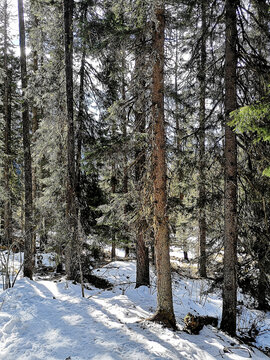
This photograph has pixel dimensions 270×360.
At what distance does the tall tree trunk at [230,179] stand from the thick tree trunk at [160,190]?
1.61 meters

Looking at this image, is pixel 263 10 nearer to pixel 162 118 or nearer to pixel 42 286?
pixel 162 118

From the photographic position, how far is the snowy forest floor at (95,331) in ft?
13.4

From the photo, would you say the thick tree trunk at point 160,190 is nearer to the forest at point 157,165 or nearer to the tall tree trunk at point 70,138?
the forest at point 157,165

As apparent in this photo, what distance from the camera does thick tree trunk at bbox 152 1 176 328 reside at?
547 cm

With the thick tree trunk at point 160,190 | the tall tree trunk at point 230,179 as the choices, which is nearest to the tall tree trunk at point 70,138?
the thick tree trunk at point 160,190

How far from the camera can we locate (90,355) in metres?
3.93

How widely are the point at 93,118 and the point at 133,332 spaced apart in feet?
27.3

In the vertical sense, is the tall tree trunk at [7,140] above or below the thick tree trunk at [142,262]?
above

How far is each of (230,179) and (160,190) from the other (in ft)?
6.39

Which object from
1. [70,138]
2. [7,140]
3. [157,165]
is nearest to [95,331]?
[157,165]

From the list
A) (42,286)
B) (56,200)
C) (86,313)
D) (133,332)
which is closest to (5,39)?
(56,200)

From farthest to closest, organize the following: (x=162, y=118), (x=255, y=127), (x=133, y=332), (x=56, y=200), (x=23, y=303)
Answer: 1. (x=56, y=200)
2. (x=23, y=303)
3. (x=162, y=118)
4. (x=133, y=332)
5. (x=255, y=127)

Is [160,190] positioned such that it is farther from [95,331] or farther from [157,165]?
[95,331]

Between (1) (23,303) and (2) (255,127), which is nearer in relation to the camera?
(2) (255,127)
